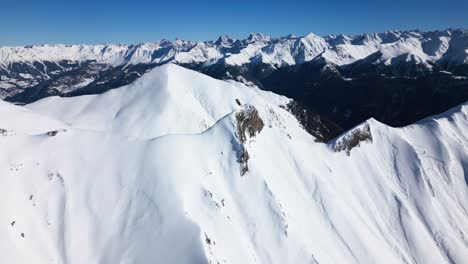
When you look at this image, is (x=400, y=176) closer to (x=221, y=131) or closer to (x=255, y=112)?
(x=255, y=112)

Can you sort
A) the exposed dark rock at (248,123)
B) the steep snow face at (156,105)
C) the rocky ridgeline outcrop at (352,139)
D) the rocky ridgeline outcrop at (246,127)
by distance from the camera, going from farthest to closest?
the steep snow face at (156,105) < the rocky ridgeline outcrop at (352,139) < the exposed dark rock at (248,123) < the rocky ridgeline outcrop at (246,127)

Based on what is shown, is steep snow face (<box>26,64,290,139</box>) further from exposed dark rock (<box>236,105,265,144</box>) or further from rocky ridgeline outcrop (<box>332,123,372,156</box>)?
rocky ridgeline outcrop (<box>332,123,372,156</box>)

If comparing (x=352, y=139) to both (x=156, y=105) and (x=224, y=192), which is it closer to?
(x=224, y=192)

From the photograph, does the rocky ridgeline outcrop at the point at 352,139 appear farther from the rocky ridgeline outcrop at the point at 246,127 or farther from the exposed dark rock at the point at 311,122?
the exposed dark rock at the point at 311,122

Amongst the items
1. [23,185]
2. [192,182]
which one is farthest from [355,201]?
[23,185]

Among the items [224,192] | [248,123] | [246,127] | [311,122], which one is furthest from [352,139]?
[311,122]

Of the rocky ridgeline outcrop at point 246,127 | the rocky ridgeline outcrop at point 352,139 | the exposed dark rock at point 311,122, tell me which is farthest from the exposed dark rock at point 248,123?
the exposed dark rock at point 311,122

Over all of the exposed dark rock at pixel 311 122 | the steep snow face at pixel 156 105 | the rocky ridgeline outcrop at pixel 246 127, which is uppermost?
the rocky ridgeline outcrop at pixel 246 127
